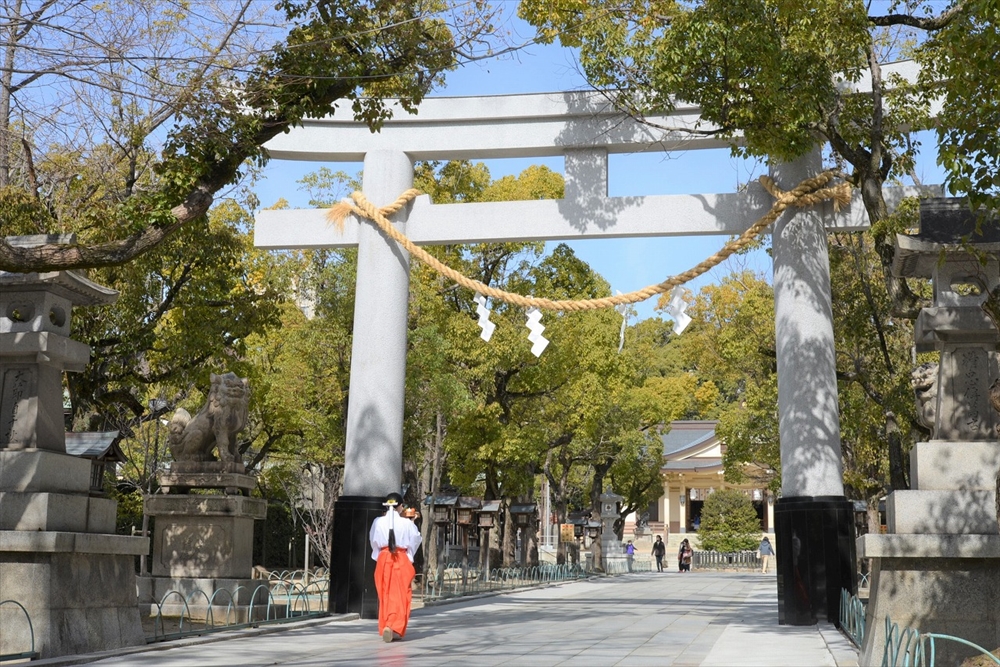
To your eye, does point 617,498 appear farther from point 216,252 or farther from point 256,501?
point 256,501

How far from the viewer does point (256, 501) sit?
11.8 meters

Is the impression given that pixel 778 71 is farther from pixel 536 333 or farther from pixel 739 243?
pixel 536 333

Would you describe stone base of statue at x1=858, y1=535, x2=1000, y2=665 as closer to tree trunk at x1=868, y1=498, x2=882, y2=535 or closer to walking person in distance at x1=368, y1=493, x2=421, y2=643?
walking person in distance at x1=368, y1=493, x2=421, y2=643

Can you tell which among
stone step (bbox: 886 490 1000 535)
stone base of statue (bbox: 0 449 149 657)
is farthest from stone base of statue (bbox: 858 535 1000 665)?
stone base of statue (bbox: 0 449 149 657)

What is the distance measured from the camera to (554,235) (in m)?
12.6

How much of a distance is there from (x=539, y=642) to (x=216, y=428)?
4.78m

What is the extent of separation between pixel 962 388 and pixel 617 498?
29289 mm

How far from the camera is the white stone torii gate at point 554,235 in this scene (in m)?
11.5

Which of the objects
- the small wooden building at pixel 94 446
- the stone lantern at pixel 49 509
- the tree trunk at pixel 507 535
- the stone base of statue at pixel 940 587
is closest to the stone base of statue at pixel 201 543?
the small wooden building at pixel 94 446

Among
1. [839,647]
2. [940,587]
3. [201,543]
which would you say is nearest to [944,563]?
[940,587]

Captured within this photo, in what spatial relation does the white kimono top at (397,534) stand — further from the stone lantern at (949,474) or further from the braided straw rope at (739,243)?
the stone lantern at (949,474)

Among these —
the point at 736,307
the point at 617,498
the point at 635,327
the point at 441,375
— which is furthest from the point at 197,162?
the point at 617,498

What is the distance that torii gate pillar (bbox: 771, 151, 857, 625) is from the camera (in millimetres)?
11172

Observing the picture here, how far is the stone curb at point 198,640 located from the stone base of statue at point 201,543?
89cm
